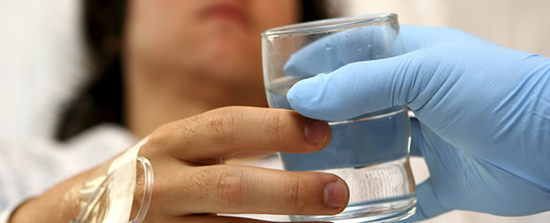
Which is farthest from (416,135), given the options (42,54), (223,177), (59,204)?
(42,54)

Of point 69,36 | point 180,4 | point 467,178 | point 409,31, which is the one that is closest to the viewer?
point 467,178

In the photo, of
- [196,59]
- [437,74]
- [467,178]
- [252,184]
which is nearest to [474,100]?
[437,74]

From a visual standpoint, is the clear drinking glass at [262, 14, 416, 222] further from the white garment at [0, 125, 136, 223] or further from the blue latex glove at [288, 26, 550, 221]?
the white garment at [0, 125, 136, 223]

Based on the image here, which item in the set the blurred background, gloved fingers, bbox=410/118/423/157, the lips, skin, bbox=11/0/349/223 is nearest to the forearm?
skin, bbox=11/0/349/223

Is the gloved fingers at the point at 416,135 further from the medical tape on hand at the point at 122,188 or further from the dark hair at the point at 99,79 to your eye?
the dark hair at the point at 99,79

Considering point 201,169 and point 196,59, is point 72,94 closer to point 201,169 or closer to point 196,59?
point 196,59
